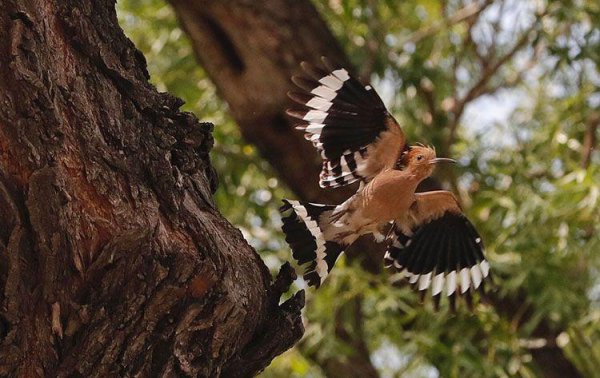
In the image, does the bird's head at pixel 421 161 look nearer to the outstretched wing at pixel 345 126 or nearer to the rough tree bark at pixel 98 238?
the outstretched wing at pixel 345 126

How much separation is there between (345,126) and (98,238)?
0.87 metres

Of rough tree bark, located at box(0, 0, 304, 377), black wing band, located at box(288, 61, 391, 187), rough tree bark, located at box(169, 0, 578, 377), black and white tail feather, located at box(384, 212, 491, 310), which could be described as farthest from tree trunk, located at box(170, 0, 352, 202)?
rough tree bark, located at box(0, 0, 304, 377)

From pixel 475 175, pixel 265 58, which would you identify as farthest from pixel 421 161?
pixel 475 175

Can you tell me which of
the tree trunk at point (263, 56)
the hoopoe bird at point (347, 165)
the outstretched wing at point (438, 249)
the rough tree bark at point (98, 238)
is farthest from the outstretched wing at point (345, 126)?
the tree trunk at point (263, 56)

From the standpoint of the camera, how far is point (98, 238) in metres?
1.67

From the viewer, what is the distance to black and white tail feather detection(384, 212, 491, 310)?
2553 mm

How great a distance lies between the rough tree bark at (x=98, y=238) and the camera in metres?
1.64

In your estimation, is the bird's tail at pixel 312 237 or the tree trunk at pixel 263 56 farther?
the tree trunk at pixel 263 56

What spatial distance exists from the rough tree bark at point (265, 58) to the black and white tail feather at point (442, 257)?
1.19m

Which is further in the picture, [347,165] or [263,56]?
[263,56]

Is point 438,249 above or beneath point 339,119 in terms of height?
beneath

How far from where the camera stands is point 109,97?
5.99 ft

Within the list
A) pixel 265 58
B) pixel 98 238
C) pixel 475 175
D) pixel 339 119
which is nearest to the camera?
pixel 98 238

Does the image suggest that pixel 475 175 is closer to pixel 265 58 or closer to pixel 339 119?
pixel 265 58
